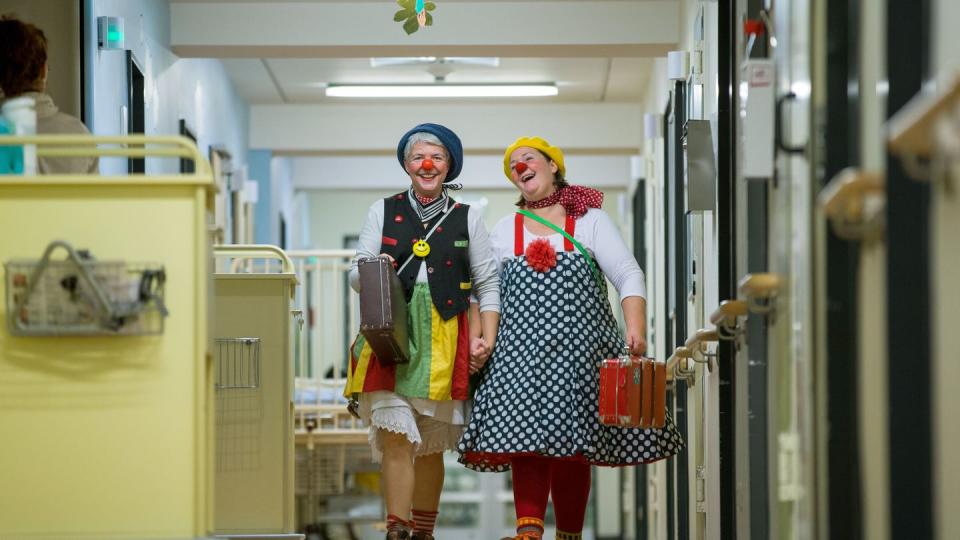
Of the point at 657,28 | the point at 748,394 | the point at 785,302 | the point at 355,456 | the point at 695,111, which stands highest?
the point at 657,28

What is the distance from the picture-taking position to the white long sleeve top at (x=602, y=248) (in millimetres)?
4465

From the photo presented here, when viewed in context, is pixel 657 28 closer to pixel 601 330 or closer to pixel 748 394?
pixel 601 330

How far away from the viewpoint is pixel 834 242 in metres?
2.79

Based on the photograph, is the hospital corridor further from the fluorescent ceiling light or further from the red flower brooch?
the fluorescent ceiling light

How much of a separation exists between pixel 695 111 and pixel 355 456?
5.07 m

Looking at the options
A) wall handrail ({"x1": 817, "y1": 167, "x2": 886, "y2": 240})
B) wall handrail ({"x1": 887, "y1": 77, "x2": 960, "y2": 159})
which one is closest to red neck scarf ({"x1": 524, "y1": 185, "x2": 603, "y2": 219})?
wall handrail ({"x1": 817, "y1": 167, "x2": 886, "y2": 240})

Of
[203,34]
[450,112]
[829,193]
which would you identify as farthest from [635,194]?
[829,193]

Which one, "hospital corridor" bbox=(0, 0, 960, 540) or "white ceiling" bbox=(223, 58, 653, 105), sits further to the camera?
"white ceiling" bbox=(223, 58, 653, 105)

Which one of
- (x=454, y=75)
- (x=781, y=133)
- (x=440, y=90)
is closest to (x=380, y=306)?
(x=781, y=133)

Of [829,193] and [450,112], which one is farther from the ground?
[450,112]

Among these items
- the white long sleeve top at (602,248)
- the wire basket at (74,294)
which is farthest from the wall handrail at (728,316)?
the wire basket at (74,294)

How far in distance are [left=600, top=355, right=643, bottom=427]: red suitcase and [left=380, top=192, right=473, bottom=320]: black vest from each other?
0.52 m

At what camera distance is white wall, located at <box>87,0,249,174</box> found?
6059 mm

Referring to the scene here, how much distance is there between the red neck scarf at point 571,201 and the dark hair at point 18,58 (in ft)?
5.27
